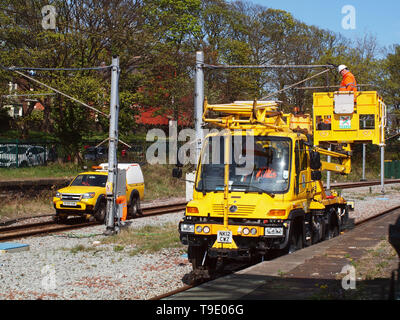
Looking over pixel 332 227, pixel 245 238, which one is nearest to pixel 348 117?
pixel 332 227

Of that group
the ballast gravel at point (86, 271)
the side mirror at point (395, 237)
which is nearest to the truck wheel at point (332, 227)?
the side mirror at point (395, 237)

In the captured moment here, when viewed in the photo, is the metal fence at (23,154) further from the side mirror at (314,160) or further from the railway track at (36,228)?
the side mirror at (314,160)

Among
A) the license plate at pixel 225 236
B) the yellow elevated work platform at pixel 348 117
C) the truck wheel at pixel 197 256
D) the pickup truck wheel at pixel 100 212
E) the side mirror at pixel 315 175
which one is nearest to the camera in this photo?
the license plate at pixel 225 236

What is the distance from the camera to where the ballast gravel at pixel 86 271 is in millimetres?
9344

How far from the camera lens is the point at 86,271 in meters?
11.2

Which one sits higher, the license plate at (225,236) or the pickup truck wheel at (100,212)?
the license plate at (225,236)

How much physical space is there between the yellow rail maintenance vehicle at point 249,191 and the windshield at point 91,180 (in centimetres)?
1028

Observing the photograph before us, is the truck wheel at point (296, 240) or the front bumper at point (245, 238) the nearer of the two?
the front bumper at point (245, 238)

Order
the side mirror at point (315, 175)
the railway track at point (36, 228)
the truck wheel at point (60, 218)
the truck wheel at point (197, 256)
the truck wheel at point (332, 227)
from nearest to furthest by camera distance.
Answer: the truck wheel at point (197, 256) < the side mirror at point (315, 175) < the truck wheel at point (332, 227) < the railway track at point (36, 228) < the truck wheel at point (60, 218)

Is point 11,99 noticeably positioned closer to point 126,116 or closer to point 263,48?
point 126,116

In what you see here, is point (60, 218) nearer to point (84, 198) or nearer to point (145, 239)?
point (84, 198)

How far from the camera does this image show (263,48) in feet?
196

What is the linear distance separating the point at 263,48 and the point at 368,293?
177 feet

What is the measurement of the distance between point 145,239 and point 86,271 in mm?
4454
